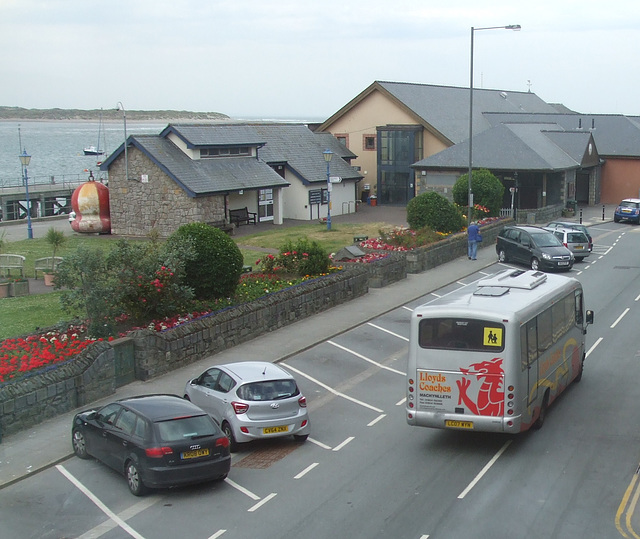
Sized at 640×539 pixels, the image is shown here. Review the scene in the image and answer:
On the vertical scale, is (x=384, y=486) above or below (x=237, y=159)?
below

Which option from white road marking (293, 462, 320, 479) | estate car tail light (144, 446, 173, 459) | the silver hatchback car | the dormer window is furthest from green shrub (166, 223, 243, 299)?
the dormer window

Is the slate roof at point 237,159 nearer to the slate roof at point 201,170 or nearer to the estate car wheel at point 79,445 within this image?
the slate roof at point 201,170

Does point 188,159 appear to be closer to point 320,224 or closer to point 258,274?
point 320,224

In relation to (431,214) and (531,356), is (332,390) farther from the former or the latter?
(431,214)

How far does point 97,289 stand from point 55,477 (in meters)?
6.44

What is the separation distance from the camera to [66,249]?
4131 centimetres

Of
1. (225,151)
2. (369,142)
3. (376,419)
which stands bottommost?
(376,419)

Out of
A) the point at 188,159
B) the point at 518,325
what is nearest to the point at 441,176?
the point at 188,159

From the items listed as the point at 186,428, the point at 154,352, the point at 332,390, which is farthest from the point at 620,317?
the point at 186,428

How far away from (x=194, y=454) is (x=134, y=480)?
110 cm

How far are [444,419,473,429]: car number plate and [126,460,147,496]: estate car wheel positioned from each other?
5.47m

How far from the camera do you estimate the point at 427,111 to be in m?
67.3

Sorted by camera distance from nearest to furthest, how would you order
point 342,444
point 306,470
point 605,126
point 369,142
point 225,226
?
point 306,470 < point 342,444 < point 225,226 < point 369,142 < point 605,126

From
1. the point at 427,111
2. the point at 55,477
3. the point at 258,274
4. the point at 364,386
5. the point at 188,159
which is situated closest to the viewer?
the point at 55,477
